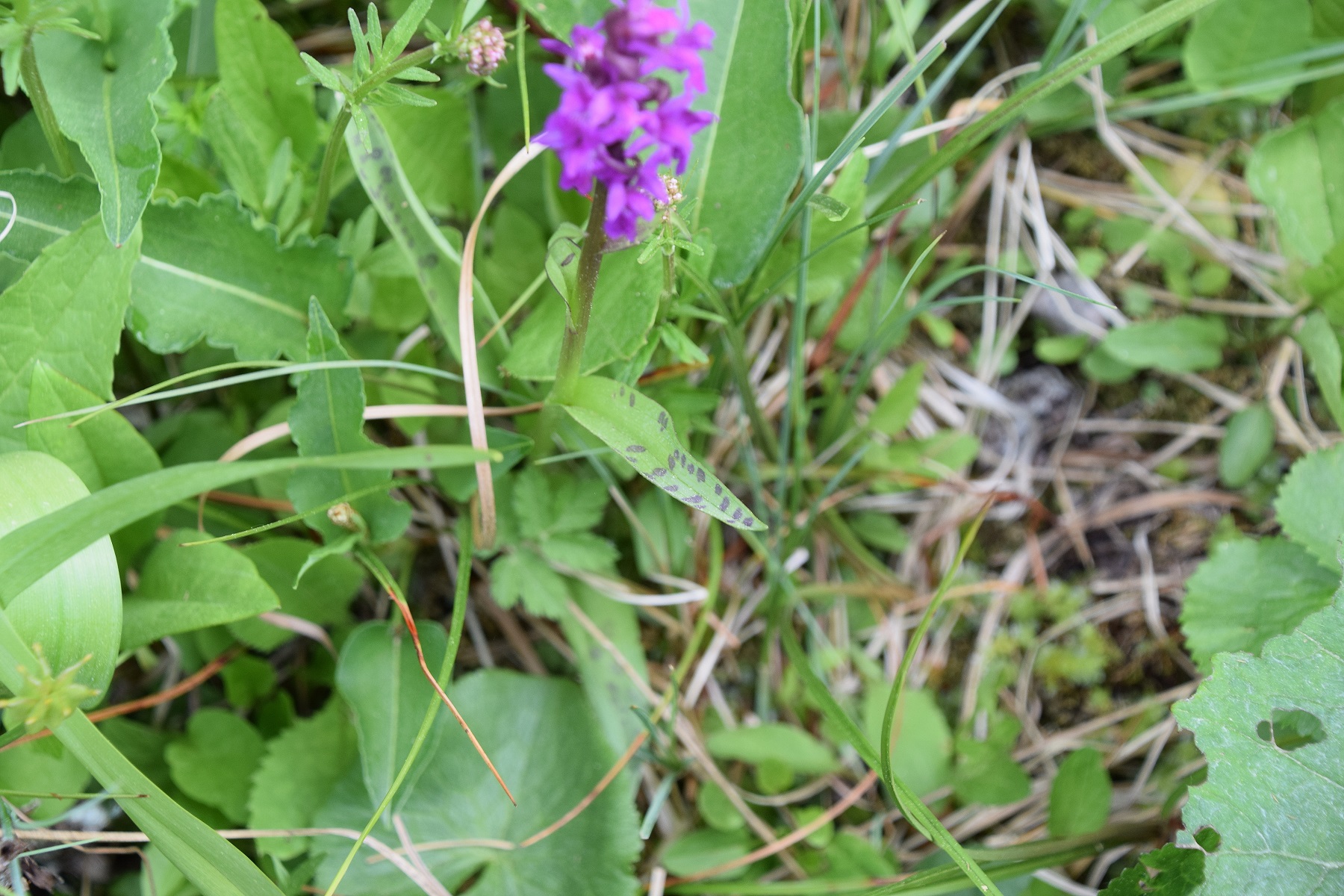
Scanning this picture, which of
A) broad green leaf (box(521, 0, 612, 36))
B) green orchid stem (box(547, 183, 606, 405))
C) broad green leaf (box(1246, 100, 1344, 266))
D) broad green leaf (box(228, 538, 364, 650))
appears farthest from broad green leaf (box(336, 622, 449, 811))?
broad green leaf (box(1246, 100, 1344, 266))

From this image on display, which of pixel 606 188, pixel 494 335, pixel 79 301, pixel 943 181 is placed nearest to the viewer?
pixel 606 188

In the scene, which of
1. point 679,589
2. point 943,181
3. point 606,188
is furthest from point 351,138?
point 943,181

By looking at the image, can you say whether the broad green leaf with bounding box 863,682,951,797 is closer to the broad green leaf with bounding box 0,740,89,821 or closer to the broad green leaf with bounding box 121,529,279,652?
the broad green leaf with bounding box 121,529,279,652

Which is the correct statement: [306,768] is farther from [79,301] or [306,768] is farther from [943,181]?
[943,181]

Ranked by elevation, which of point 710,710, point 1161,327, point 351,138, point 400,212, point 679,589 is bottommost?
point 710,710

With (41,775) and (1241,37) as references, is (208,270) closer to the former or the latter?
(41,775)
